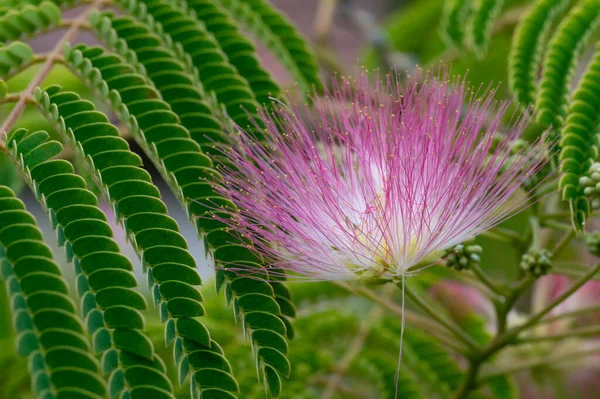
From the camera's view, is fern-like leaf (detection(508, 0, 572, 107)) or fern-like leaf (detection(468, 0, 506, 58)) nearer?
fern-like leaf (detection(508, 0, 572, 107))

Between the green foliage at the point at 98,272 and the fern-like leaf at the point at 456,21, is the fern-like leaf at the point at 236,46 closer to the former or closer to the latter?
the green foliage at the point at 98,272

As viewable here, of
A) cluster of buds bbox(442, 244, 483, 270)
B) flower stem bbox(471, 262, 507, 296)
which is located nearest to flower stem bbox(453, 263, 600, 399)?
flower stem bbox(471, 262, 507, 296)

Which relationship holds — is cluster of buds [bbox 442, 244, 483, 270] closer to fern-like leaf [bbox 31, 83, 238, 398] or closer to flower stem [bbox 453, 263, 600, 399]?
flower stem [bbox 453, 263, 600, 399]

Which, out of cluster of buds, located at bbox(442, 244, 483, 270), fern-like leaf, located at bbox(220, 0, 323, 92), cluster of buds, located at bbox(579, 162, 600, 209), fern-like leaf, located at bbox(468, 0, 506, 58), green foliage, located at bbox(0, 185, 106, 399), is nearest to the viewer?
green foliage, located at bbox(0, 185, 106, 399)

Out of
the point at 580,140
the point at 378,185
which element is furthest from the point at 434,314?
the point at 580,140

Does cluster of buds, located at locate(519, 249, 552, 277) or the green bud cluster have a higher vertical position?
the green bud cluster

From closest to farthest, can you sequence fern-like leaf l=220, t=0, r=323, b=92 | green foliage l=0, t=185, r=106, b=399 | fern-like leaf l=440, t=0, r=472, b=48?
green foliage l=0, t=185, r=106, b=399, fern-like leaf l=220, t=0, r=323, b=92, fern-like leaf l=440, t=0, r=472, b=48

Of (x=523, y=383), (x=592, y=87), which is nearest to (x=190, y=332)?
(x=592, y=87)
